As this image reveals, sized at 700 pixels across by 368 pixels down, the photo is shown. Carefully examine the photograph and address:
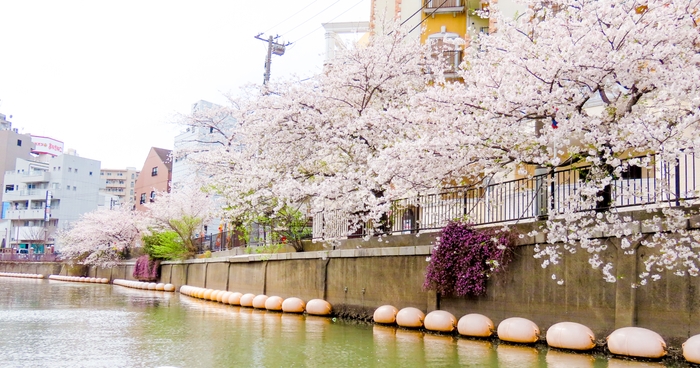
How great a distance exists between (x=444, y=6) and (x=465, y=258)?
15331 mm

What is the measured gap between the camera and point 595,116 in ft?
39.8

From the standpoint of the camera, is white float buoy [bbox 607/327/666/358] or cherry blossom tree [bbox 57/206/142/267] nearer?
white float buoy [bbox 607/327/666/358]

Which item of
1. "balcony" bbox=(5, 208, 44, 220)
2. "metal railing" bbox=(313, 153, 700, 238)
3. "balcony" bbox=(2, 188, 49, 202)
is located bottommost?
"metal railing" bbox=(313, 153, 700, 238)

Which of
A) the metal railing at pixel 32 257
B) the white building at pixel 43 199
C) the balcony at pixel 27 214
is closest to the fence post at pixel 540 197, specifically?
the metal railing at pixel 32 257

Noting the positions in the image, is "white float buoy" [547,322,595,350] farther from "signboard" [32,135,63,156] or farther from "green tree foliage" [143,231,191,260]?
"signboard" [32,135,63,156]

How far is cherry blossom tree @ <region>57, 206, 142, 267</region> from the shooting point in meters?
50.4

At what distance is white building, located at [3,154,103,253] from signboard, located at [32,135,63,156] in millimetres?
7774

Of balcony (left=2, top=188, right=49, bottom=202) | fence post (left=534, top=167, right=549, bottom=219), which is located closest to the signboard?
balcony (left=2, top=188, right=49, bottom=202)

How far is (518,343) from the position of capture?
504 inches

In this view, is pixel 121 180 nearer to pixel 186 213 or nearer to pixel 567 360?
pixel 186 213

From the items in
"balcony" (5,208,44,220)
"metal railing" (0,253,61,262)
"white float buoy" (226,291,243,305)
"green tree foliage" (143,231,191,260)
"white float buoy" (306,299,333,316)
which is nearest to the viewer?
"white float buoy" (306,299,333,316)

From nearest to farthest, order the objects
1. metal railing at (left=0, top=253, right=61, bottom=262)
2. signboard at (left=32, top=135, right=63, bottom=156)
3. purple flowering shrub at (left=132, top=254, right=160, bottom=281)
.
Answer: purple flowering shrub at (left=132, top=254, right=160, bottom=281) < metal railing at (left=0, top=253, right=61, bottom=262) < signboard at (left=32, top=135, right=63, bottom=156)

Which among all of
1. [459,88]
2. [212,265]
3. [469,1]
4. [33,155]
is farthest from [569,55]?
[33,155]

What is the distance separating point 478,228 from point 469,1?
48.6 feet
